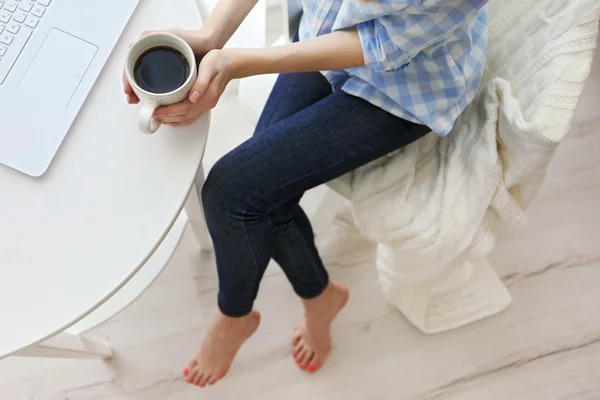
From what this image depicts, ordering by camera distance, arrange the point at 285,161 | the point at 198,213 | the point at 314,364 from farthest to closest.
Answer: the point at 314,364, the point at 198,213, the point at 285,161

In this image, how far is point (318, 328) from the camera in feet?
3.94

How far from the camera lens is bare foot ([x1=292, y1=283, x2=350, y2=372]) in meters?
1.14

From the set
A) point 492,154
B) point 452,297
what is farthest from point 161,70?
point 452,297

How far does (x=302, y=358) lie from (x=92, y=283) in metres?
0.65

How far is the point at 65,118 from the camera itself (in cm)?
75

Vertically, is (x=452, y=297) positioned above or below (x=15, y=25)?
below

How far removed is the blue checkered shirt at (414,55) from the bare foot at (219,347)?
484 mm

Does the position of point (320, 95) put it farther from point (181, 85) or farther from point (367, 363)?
point (367, 363)

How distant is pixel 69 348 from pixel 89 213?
1.30ft

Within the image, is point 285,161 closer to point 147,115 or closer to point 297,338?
point 147,115

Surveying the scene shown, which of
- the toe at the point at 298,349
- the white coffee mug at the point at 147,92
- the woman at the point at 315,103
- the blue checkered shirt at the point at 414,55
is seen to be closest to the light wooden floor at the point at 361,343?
the toe at the point at 298,349

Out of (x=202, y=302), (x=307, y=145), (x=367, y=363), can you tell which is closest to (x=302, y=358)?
(x=367, y=363)

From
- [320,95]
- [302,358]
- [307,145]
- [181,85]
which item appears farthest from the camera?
[302,358]

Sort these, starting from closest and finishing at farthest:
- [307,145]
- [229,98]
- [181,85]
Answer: [181,85]
[307,145]
[229,98]
